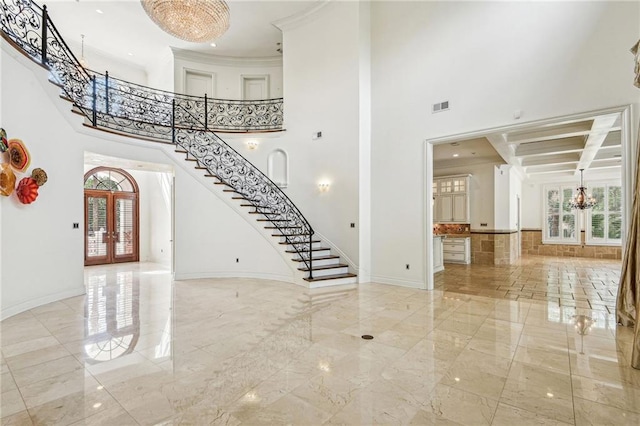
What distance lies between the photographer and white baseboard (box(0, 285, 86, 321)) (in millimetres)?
4426

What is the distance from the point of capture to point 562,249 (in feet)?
42.4

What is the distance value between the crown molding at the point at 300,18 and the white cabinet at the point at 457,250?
7813 millimetres

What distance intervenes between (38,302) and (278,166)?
18.9ft

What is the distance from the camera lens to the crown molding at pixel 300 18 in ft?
25.2

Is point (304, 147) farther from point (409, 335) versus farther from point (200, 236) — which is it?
point (409, 335)

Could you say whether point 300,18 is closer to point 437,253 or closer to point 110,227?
point 437,253

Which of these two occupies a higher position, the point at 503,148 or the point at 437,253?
the point at 503,148

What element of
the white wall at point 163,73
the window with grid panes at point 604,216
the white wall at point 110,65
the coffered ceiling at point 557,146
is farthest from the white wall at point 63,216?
the window with grid panes at point 604,216

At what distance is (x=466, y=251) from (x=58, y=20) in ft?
44.6

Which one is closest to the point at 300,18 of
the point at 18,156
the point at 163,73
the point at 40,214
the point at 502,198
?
the point at 163,73

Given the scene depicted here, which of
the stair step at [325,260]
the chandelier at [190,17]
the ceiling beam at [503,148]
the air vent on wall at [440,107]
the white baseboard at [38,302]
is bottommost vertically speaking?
the white baseboard at [38,302]

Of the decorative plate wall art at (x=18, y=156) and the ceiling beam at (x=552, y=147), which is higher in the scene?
the ceiling beam at (x=552, y=147)

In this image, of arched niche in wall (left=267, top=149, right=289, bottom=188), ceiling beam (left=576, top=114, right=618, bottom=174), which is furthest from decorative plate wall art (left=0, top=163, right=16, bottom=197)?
ceiling beam (left=576, top=114, right=618, bottom=174)

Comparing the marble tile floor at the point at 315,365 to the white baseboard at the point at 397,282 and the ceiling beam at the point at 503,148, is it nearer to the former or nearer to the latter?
the white baseboard at the point at 397,282
